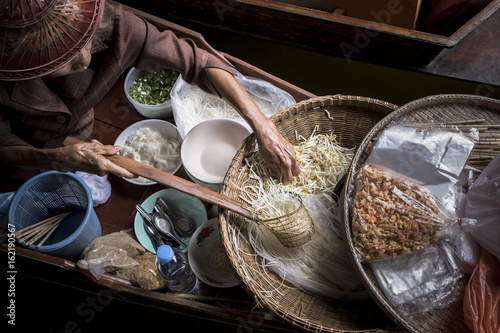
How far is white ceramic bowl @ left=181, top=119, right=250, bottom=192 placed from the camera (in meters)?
2.07

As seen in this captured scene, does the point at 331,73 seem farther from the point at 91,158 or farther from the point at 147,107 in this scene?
the point at 91,158

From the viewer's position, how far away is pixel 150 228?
2.01 meters

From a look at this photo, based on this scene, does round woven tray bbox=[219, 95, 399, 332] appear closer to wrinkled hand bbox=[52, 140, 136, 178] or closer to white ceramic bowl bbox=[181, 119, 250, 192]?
white ceramic bowl bbox=[181, 119, 250, 192]

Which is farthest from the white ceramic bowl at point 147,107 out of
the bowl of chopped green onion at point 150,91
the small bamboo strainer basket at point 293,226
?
the small bamboo strainer basket at point 293,226

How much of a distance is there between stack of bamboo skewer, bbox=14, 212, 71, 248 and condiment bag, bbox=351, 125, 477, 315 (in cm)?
162

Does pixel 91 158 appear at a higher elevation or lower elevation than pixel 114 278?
higher

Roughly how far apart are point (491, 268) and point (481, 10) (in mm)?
1916

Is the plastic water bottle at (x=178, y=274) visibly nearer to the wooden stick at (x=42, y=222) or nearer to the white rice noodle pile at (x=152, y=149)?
the white rice noodle pile at (x=152, y=149)

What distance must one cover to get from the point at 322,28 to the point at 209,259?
1.84 metres

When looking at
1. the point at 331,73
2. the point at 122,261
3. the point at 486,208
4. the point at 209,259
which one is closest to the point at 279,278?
the point at 209,259

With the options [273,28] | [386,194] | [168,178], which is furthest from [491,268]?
[273,28]

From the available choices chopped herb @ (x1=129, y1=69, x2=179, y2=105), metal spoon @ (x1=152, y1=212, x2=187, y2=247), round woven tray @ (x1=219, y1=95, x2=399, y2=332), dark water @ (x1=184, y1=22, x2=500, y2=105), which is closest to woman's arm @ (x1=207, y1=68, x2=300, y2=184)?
round woven tray @ (x1=219, y1=95, x2=399, y2=332)

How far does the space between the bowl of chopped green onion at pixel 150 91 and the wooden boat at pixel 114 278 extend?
4.5 inches

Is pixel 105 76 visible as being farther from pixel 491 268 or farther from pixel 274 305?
pixel 491 268
